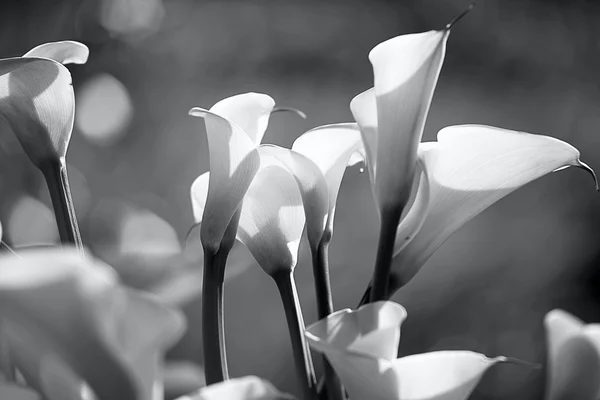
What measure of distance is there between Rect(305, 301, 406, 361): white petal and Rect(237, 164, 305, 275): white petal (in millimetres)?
46

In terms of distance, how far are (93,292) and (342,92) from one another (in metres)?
0.96

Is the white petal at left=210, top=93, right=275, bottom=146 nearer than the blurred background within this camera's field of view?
Yes

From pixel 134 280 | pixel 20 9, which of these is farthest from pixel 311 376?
pixel 20 9

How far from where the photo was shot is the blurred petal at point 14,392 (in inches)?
5.4

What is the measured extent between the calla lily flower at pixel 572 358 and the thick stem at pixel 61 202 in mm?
136

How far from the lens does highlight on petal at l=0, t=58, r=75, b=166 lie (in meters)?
0.18

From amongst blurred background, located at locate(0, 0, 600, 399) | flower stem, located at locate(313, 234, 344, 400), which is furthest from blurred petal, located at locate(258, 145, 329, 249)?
blurred background, located at locate(0, 0, 600, 399)

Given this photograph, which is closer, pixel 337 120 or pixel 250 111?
pixel 250 111

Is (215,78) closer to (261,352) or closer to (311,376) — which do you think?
(261,352)

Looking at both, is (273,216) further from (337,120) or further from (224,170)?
(337,120)

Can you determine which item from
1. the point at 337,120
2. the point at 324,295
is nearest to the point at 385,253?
the point at 324,295

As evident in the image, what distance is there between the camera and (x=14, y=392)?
0.14 metres

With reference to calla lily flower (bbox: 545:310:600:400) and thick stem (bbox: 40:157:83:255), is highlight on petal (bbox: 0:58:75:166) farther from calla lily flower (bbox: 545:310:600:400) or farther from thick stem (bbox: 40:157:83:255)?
calla lily flower (bbox: 545:310:600:400)

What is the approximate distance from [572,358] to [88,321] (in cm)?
12
